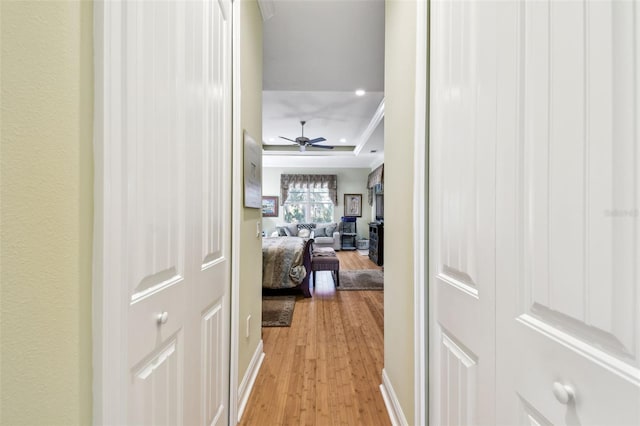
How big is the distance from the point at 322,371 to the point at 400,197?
4.92ft

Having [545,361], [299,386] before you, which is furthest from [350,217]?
[545,361]

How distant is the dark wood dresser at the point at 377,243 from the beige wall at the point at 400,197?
4749 mm

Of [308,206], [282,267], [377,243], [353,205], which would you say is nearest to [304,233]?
[308,206]

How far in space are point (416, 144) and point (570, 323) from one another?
0.82 meters

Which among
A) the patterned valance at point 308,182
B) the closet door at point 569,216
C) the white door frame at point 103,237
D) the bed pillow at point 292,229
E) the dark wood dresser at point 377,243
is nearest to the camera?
the closet door at point 569,216

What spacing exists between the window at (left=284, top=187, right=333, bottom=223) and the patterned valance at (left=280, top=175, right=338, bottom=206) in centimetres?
15

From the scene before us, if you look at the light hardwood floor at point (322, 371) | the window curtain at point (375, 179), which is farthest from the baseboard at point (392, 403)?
the window curtain at point (375, 179)

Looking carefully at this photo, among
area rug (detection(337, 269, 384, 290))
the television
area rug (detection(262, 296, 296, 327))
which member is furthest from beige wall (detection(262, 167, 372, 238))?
area rug (detection(262, 296, 296, 327))

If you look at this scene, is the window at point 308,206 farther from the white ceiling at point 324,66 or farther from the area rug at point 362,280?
the area rug at point 362,280

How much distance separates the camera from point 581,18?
18.5 inches

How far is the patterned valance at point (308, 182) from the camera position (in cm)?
912

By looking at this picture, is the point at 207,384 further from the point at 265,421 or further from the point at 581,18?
the point at 581,18

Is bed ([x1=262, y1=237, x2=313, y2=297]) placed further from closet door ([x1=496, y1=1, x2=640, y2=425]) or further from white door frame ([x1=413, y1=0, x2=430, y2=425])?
closet door ([x1=496, y1=1, x2=640, y2=425])

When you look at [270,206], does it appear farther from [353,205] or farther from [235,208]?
[235,208]
